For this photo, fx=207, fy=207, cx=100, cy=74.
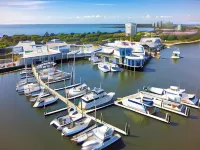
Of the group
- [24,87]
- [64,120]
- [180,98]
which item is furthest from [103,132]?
[24,87]

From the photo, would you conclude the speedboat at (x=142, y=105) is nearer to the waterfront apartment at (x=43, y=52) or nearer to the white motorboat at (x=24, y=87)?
the white motorboat at (x=24, y=87)

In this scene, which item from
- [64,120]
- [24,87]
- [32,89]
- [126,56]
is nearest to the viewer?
[64,120]

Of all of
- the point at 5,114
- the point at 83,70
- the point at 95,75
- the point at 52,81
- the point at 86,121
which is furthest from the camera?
the point at 83,70

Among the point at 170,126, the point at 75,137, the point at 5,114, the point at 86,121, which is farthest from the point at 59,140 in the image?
the point at 170,126

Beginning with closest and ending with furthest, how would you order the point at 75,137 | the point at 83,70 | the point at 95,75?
the point at 75,137, the point at 95,75, the point at 83,70

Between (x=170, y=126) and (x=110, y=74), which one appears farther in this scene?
(x=110, y=74)

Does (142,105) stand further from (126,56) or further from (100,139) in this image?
(126,56)

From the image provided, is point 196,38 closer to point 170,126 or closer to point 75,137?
point 170,126
